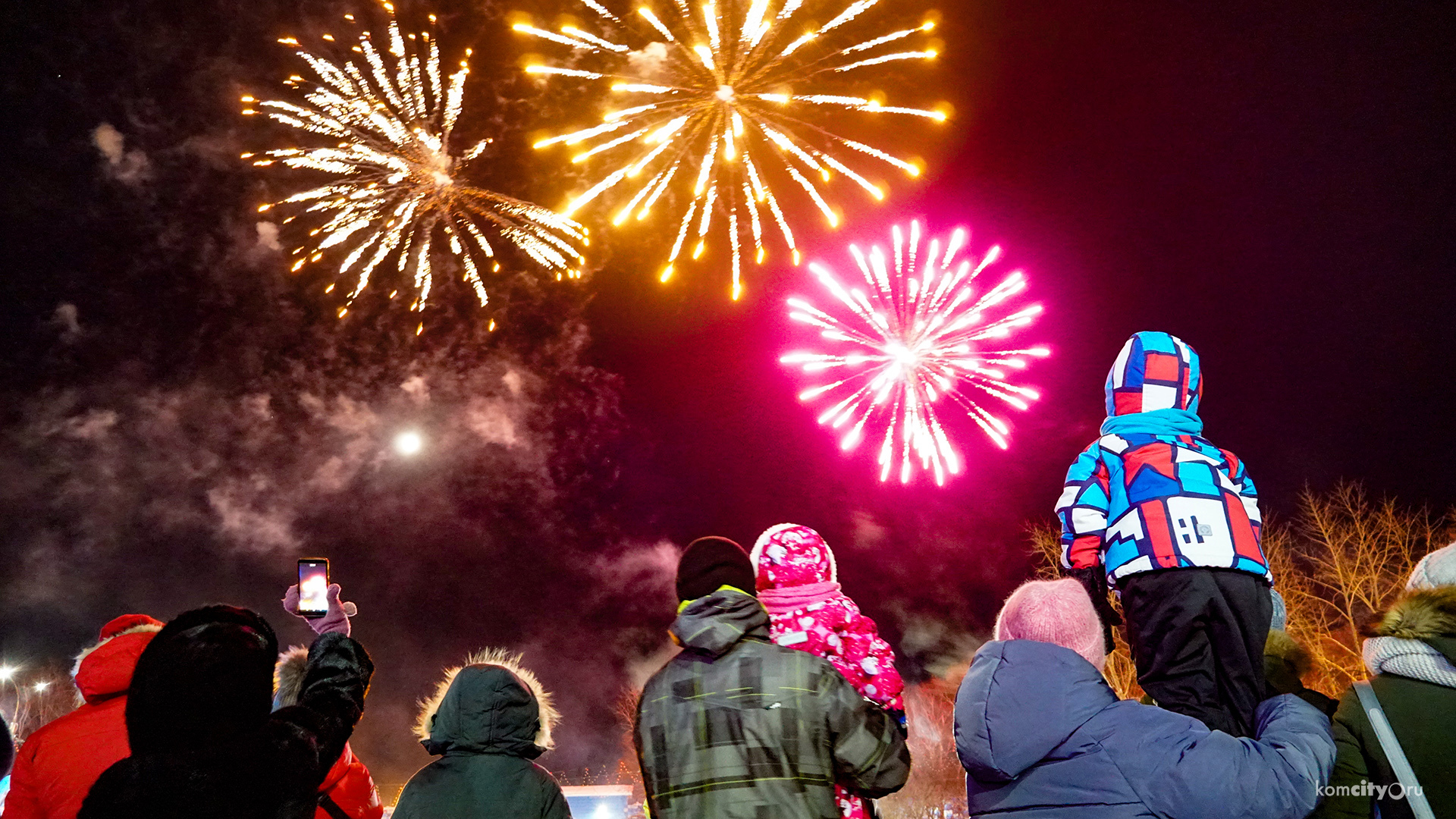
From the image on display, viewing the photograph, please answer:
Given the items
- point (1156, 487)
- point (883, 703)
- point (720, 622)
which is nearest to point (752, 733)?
point (720, 622)

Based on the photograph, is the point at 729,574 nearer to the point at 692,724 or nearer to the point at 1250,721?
the point at 692,724

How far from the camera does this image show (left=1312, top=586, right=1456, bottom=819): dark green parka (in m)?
2.83

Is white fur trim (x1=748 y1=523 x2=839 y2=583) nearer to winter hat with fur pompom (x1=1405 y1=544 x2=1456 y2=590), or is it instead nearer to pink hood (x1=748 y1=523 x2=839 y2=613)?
pink hood (x1=748 y1=523 x2=839 y2=613)

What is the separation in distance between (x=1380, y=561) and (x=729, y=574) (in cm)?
2922

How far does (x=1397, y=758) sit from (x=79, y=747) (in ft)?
17.3

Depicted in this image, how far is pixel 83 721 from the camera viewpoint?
347 cm

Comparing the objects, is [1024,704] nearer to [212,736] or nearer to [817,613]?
[817,613]

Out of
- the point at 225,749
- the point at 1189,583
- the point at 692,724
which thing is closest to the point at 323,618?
the point at 225,749

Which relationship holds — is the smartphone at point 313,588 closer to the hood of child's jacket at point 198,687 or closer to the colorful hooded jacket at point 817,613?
the hood of child's jacket at point 198,687

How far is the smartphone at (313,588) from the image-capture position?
12.6ft

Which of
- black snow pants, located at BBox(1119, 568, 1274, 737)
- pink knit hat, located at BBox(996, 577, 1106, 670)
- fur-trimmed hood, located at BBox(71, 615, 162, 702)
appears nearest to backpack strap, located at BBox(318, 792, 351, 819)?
fur-trimmed hood, located at BBox(71, 615, 162, 702)

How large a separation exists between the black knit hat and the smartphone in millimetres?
1737

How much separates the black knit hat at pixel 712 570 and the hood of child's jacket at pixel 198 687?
4.92ft

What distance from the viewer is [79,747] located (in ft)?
11.2
